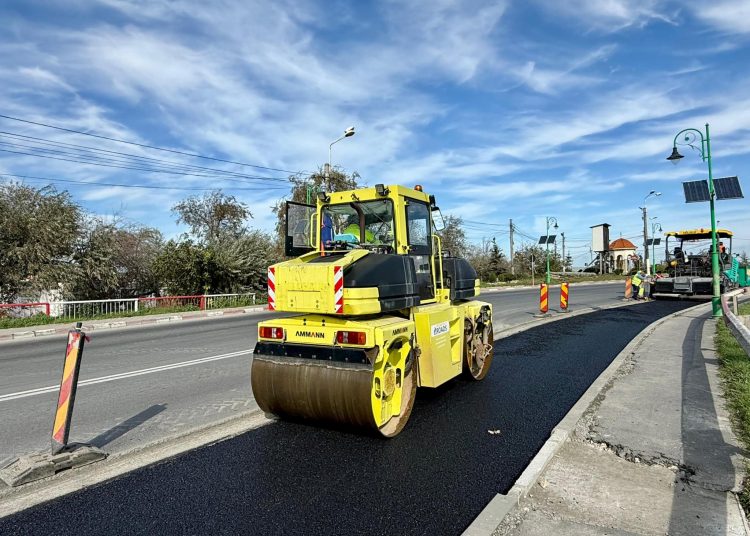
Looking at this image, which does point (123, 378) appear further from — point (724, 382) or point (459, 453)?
point (724, 382)

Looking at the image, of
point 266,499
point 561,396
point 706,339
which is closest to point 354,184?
point 706,339

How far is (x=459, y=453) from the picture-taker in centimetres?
419

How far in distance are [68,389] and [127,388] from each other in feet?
9.49

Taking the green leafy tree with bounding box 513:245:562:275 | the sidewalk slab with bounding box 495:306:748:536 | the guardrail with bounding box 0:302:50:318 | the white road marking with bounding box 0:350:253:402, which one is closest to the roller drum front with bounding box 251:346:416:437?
the sidewalk slab with bounding box 495:306:748:536

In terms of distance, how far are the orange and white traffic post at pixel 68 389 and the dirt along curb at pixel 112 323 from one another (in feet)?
36.1

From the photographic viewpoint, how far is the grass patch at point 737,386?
14.0 feet

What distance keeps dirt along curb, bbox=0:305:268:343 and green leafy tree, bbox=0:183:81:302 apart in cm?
402

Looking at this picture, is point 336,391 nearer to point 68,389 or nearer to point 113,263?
point 68,389

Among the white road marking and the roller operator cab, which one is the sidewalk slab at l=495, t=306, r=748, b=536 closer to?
the roller operator cab

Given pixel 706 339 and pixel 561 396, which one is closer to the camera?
pixel 561 396

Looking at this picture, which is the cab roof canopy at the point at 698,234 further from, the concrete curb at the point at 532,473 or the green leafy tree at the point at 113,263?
the green leafy tree at the point at 113,263

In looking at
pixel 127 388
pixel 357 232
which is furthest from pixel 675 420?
pixel 127 388

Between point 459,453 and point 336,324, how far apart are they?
1617 millimetres

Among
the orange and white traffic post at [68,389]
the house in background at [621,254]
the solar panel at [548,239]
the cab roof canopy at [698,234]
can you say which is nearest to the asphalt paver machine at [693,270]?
the cab roof canopy at [698,234]
